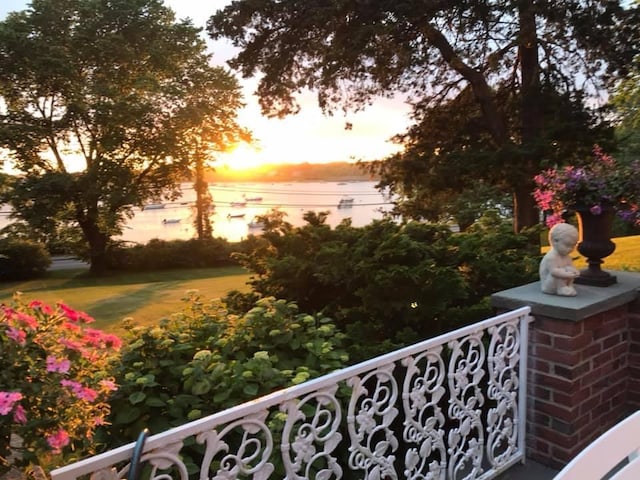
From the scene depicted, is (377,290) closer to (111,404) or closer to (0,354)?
(111,404)

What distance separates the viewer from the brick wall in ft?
6.70

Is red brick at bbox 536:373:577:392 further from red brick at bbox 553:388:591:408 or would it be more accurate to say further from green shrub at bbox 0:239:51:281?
green shrub at bbox 0:239:51:281

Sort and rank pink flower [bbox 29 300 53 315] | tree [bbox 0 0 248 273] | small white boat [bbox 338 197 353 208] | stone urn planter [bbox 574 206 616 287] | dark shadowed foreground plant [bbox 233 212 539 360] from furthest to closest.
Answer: small white boat [bbox 338 197 353 208] → tree [bbox 0 0 248 273] → dark shadowed foreground plant [bbox 233 212 539 360] → stone urn planter [bbox 574 206 616 287] → pink flower [bbox 29 300 53 315]

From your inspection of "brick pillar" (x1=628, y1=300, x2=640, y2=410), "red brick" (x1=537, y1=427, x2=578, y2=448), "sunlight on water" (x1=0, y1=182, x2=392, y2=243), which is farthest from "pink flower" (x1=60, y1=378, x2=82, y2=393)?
"sunlight on water" (x1=0, y1=182, x2=392, y2=243)

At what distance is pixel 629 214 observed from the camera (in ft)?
7.32

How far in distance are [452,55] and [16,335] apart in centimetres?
939

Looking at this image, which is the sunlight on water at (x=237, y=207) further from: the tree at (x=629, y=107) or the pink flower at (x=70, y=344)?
the pink flower at (x=70, y=344)

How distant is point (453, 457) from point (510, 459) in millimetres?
402

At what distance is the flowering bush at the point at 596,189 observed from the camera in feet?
7.18

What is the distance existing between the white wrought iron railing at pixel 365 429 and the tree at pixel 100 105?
16.0 metres

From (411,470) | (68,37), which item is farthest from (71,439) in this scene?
(68,37)

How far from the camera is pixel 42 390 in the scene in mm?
1435

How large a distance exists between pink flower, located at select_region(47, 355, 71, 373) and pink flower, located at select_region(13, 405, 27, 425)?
14 centimetres

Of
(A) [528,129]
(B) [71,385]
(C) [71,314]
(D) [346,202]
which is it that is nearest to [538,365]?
(B) [71,385]
